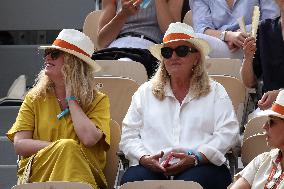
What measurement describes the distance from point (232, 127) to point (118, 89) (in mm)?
1045

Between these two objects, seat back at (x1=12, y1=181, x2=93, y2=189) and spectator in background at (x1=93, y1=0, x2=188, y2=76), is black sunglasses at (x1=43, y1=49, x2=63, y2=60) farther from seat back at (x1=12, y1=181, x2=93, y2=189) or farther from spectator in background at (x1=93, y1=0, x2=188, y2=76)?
spectator in background at (x1=93, y1=0, x2=188, y2=76)

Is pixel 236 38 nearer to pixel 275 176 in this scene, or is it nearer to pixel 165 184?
pixel 275 176

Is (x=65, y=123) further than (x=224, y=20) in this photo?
No

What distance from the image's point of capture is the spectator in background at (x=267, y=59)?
616cm

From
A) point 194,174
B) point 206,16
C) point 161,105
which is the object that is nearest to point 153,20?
point 206,16

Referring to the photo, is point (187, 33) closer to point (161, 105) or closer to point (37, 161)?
point (161, 105)

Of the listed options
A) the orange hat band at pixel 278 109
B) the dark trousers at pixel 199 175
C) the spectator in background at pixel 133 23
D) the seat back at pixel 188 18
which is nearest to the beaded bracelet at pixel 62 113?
the dark trousers at pixel 199 175

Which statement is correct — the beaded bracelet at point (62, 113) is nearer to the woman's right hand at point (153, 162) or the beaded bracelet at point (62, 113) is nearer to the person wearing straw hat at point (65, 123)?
A: the person wearing straw hat at point (65, 123)

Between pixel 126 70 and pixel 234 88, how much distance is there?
85cm

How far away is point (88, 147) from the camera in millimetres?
5566

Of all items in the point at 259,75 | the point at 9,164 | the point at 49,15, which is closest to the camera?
the point at 259,75

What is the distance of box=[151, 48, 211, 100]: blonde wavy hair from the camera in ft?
19.0

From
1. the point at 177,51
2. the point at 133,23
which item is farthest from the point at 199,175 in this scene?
the point at 133,23

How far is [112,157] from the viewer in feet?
18.9
